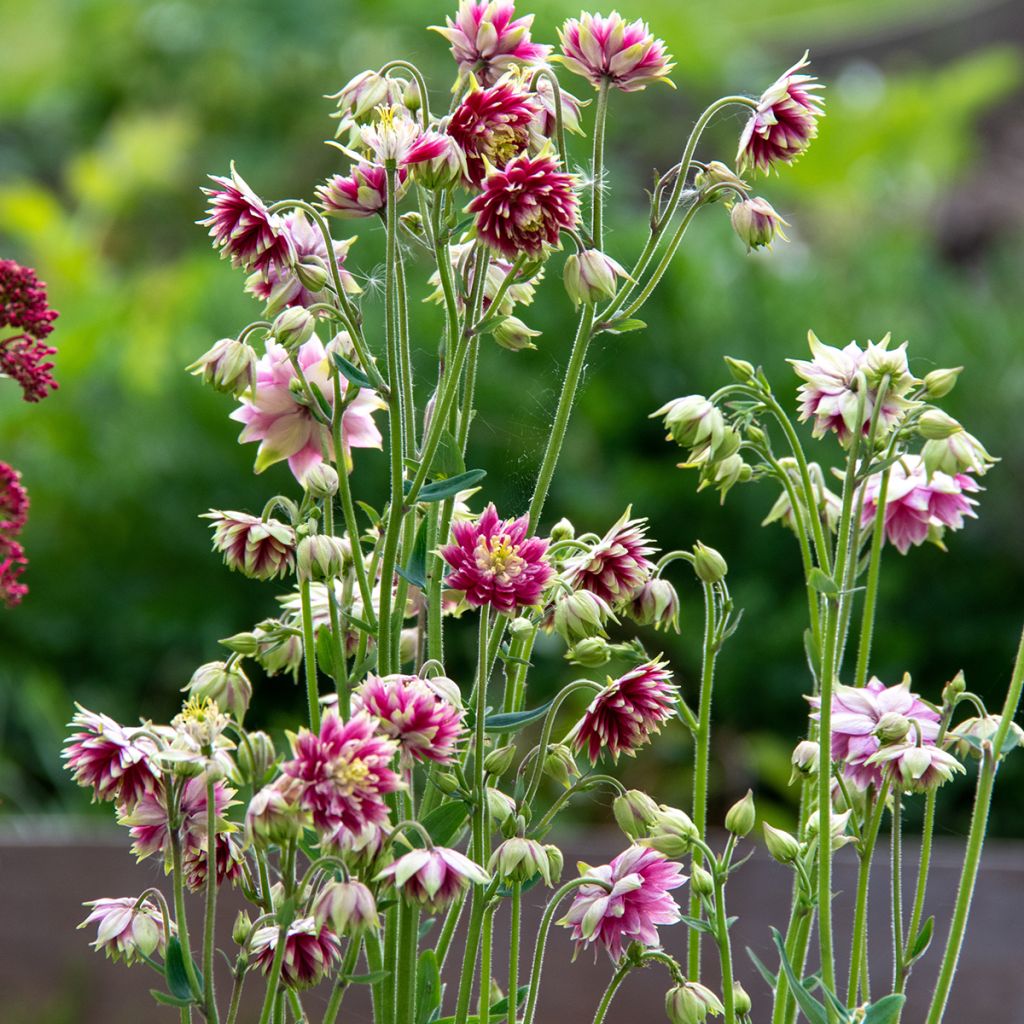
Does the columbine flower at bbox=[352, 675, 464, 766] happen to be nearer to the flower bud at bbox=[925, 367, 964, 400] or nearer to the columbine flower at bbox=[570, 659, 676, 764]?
the columbine flower at bbox=[570, 659, 676, 764]

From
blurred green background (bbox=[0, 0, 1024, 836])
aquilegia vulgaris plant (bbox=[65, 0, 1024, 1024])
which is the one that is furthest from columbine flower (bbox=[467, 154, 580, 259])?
blurred green background (bbox=[0, 0, 1024, 836])

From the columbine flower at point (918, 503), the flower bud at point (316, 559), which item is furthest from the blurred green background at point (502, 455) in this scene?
the flower bud at point (316, 559)

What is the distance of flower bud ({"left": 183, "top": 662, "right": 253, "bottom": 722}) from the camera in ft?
1.83

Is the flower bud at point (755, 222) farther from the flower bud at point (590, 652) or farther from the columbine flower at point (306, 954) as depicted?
the columbine flower at point (306, 954)

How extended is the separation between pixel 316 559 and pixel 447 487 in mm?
58

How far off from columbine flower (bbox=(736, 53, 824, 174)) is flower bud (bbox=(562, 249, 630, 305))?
8 centimetres

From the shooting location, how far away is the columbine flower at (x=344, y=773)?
0.45m

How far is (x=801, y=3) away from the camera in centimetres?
605

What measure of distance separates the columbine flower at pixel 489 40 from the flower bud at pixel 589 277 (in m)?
0.09

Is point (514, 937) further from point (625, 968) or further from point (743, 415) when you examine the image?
point (743, 415)

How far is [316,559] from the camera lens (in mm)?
535

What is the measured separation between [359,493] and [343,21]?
2392mm

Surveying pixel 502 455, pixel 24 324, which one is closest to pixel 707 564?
pixel 24 324

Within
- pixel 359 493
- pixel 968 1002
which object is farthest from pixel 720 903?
pixel 359 493
